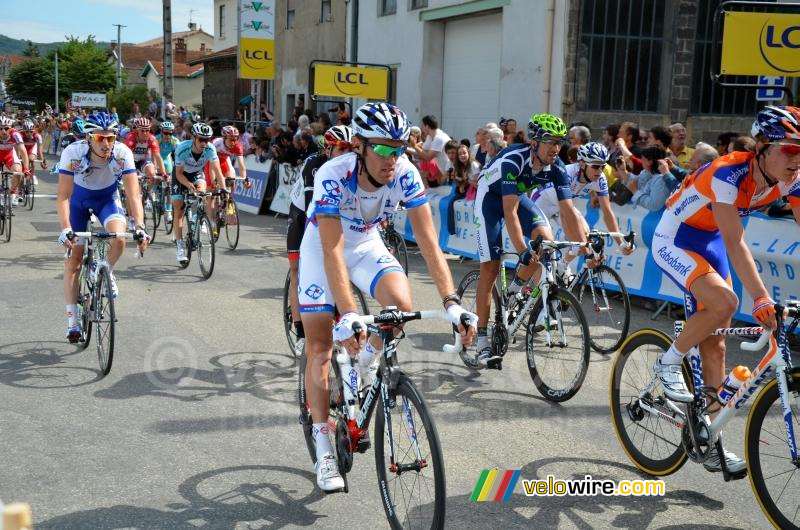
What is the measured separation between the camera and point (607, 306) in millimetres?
8414

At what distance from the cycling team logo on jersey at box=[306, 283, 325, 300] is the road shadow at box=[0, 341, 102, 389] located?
3.00 m

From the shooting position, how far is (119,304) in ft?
31.6

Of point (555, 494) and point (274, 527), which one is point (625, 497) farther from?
point (274, 527)

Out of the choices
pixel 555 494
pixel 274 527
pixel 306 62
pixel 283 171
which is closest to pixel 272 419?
pixel 274 527

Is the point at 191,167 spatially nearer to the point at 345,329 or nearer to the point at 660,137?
the point at 660,137

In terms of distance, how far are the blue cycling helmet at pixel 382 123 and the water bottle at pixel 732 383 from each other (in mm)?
2066

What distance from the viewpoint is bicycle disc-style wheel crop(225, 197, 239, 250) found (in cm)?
1330

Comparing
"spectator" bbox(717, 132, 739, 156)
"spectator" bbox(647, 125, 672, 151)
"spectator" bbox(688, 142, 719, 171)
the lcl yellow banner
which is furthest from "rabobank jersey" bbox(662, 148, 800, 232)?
"spectator" bbox(717, 132, 739, 156)

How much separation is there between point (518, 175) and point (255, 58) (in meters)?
21.4

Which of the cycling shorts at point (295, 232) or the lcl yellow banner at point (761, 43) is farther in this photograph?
the lcl yellow banner at point (761, 43)

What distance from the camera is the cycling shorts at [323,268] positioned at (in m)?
4.49

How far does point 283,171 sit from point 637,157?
367 inches

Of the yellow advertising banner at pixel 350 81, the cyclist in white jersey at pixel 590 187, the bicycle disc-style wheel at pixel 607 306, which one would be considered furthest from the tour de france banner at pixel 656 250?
the yellow advertising banner at pixel 350 81

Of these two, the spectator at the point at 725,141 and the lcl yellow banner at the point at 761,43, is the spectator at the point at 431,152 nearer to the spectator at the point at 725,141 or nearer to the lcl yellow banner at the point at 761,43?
the spectator at the point at 725,141
